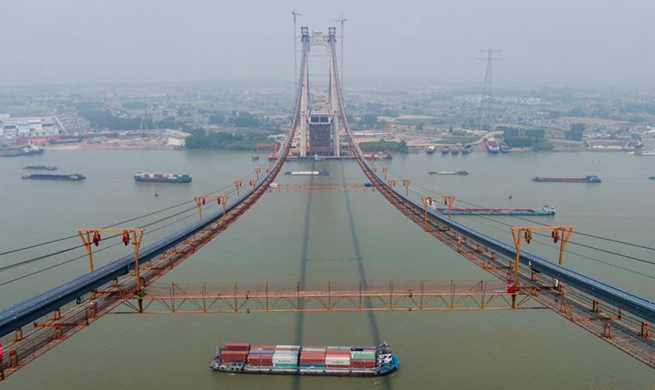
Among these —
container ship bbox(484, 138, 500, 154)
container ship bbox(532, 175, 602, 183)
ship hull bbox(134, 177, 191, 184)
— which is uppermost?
container ship bbox(484, 138, 500, 154)

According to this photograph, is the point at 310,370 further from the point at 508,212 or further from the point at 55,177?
the point at 55,177

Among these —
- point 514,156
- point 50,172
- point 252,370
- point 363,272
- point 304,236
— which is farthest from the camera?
point 514,156

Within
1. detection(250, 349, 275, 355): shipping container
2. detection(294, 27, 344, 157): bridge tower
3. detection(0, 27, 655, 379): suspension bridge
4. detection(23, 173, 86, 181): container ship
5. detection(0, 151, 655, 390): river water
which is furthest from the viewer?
detection(294, 27, 344, 157): bridge tower

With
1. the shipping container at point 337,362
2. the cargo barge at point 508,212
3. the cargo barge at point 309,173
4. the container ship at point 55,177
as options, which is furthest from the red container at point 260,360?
the container ship at point 55,177

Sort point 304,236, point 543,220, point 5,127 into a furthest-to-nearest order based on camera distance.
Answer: point 5,127 → point 543,220 → point 304,236

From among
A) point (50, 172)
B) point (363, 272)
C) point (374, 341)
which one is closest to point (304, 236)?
point (363, 272)

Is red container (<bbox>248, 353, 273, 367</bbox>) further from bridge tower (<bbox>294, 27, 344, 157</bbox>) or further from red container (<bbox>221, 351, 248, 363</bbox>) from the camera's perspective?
bridge tower (<bbox>294, 27, 344, 157</bbox>)

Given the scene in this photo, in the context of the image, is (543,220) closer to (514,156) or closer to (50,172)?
(514,156)

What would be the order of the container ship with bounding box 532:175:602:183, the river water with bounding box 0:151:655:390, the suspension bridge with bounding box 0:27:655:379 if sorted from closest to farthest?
the suspension bridge with bounding box 0:27:655:379, the river water with bounding box 0:151:655:390, the container ship with bounding box 532:175:602:183

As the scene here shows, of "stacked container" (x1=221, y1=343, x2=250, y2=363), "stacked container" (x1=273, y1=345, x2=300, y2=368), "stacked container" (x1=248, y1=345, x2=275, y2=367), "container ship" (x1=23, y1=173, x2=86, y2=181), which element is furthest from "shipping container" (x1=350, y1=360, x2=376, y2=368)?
"container ship" (x1=23, y1=173, x2=86, y2=181)
